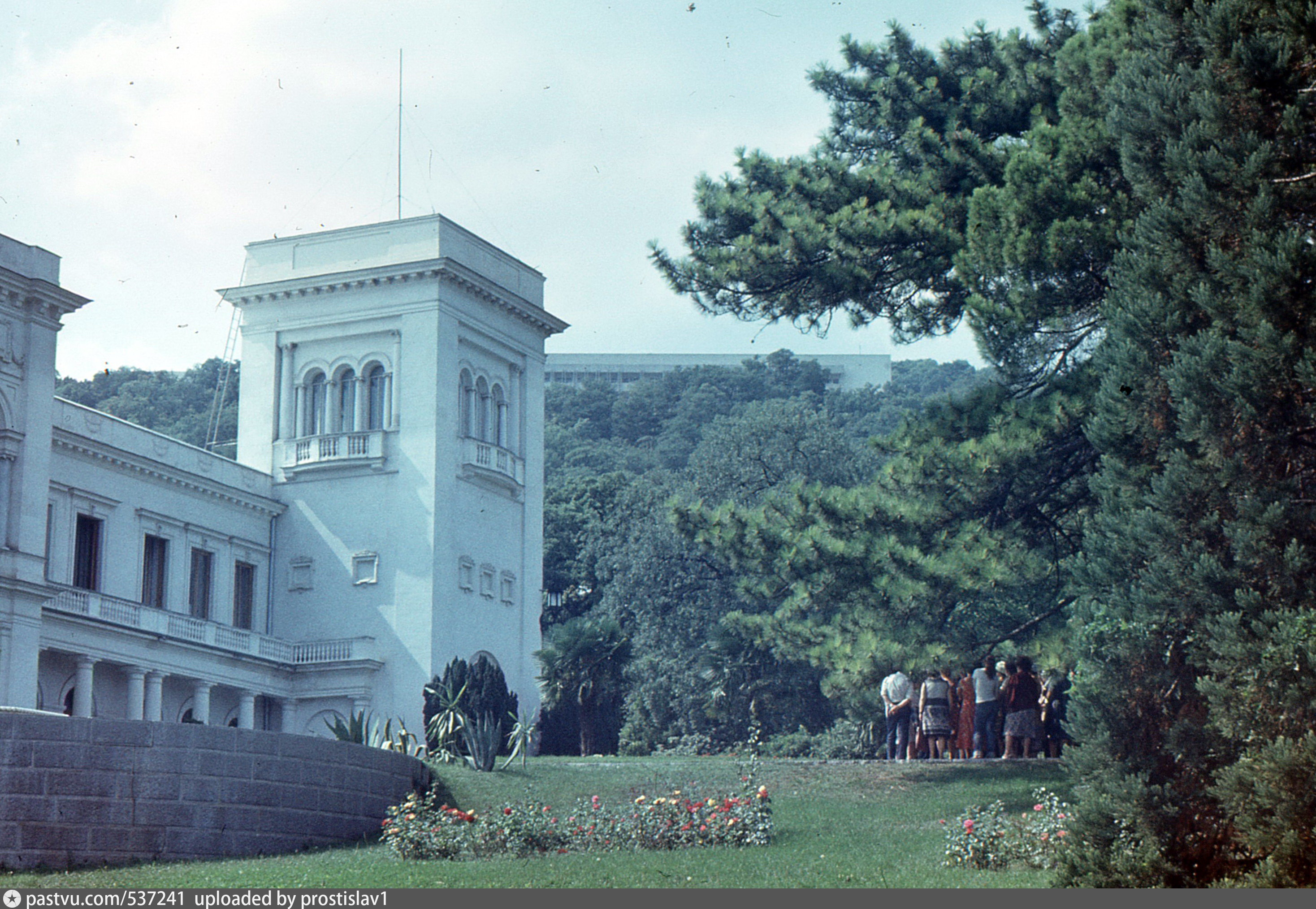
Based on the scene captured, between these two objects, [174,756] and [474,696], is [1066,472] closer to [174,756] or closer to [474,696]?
[174,756]

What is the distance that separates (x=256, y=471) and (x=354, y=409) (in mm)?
3016

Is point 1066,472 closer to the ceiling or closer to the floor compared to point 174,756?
closer to the ceiling

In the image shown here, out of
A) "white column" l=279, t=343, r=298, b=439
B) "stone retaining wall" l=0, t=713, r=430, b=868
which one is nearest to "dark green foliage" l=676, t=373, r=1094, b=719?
"stone retaining wall" l=0, t=713, r=430, b=868

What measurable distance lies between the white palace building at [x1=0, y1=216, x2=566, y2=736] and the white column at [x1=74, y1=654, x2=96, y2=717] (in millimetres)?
622

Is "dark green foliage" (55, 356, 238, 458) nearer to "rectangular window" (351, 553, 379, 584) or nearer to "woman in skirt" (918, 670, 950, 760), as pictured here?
"rectangular window" (351, 553, 379, 584)

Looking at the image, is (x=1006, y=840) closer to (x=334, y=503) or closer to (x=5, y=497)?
(x=5, y=497)

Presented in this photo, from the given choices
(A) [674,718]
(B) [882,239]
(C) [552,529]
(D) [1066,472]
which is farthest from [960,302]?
(C) [552,529]

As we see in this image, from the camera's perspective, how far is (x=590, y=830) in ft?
56.0

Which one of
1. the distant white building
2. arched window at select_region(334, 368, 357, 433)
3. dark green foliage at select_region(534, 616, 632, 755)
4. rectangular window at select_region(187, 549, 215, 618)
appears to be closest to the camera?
dark green foliage at select_region(534, 616, 632, 755)

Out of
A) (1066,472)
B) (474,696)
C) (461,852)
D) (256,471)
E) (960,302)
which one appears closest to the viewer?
(461,852)

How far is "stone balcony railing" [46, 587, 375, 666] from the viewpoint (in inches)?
1396

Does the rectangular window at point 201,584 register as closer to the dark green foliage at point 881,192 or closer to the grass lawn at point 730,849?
the grass lawn at point 730,849

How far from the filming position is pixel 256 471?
143 feet

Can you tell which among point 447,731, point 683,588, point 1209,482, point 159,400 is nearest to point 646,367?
point 159,400
